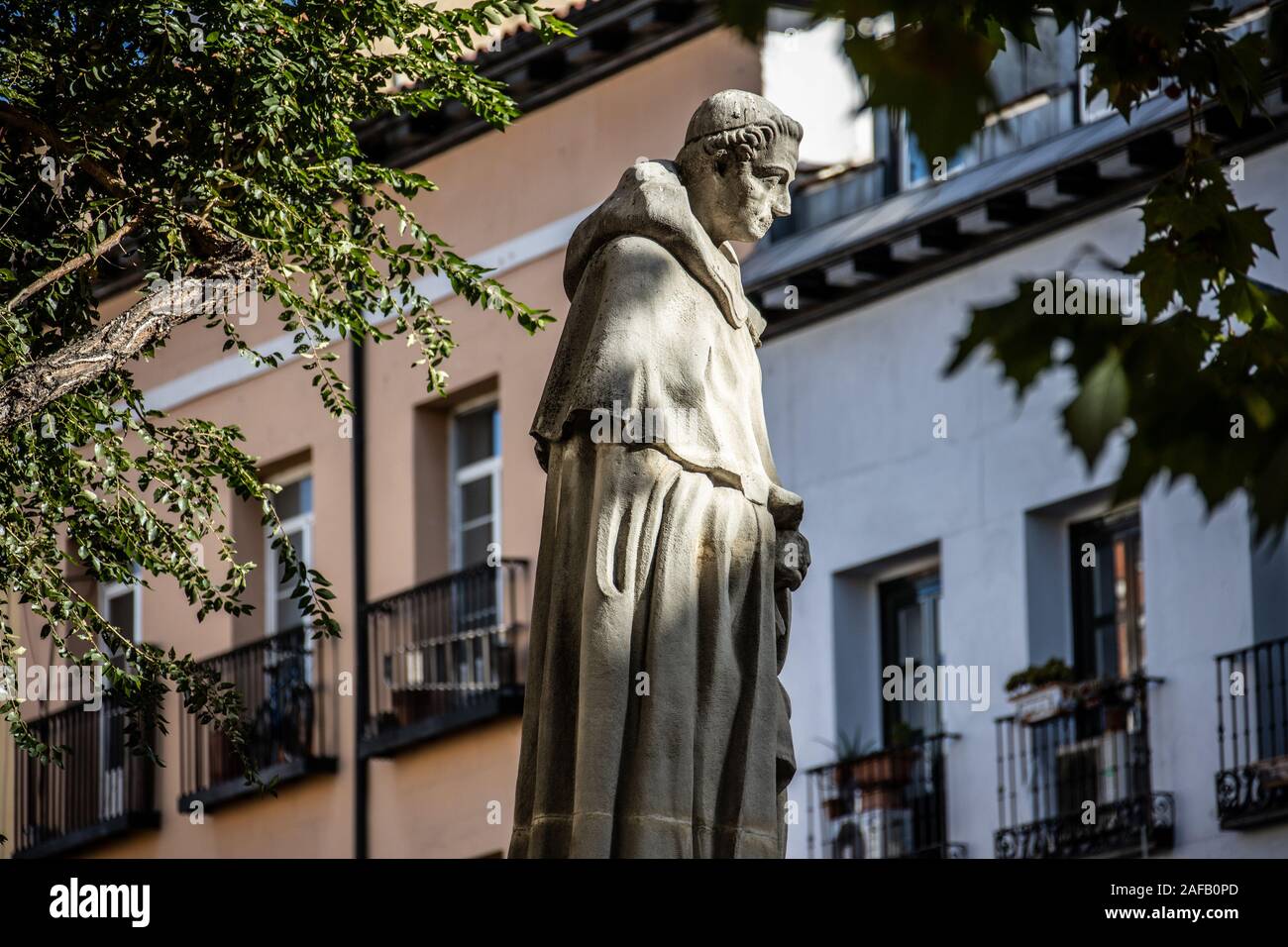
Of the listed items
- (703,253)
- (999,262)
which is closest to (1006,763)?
(999,262)

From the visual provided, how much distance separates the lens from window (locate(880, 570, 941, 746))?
2753cm

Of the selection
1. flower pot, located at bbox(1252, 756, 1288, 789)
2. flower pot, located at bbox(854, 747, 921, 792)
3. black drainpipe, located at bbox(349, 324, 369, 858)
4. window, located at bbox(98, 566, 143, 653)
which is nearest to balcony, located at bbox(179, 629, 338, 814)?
black drainpipe, located at bbox(349, 324, 369, 858)

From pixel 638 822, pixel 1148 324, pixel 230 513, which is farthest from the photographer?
pixel 230 513

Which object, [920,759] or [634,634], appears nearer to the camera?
[634,634]

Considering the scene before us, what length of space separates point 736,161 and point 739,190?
83 mm

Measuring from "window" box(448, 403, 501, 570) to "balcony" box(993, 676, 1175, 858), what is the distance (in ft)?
21.2

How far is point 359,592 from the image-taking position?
31.4m

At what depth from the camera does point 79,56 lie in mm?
15945

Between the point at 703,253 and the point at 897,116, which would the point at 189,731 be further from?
the point at 897,116

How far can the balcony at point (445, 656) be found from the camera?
2906 cm

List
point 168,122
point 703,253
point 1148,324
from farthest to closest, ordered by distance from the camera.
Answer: point 168,122, point 703,253, point 1148,324

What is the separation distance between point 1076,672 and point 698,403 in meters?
16.7

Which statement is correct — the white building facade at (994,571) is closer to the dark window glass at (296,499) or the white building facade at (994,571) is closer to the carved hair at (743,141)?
the dark window glass at (296,499)

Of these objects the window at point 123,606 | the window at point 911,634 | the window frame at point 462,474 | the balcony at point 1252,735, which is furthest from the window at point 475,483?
the balcony at point 1252,735
